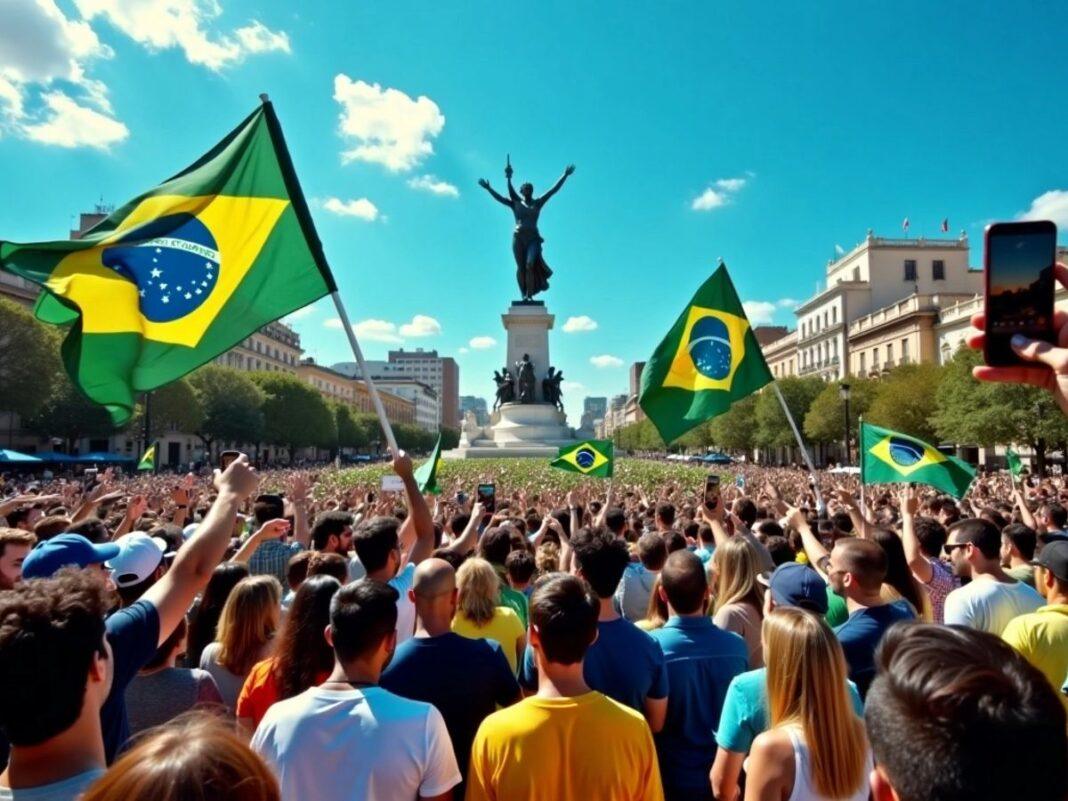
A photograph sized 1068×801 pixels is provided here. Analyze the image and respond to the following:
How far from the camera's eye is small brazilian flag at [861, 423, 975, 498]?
8.58 metres

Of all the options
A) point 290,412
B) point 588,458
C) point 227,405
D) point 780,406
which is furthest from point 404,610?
point 290,412

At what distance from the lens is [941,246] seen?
268 feet

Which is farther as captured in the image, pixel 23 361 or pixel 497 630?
pixel 23 361

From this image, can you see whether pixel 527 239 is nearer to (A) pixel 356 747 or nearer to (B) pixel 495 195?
(B) pixel 495 195

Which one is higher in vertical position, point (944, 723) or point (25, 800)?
point (944, 723)

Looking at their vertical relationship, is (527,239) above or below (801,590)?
above

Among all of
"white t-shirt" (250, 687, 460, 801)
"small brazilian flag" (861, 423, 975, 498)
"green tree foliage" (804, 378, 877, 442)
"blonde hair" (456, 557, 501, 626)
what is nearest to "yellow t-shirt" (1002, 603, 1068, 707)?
"blonde hair" (456, 557, 501, 626)

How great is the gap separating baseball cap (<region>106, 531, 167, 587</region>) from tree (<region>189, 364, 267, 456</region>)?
208ft

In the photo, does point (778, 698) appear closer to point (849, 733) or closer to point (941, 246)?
point (849, 733)

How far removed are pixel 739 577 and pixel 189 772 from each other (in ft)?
11.4

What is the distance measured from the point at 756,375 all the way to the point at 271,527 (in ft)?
22.5

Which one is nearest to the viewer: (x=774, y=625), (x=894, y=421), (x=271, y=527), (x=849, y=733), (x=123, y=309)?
(x=849, y=733)

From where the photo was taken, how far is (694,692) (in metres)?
3.44

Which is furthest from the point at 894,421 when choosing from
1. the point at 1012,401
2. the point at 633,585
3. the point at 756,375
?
the point at 633,585
